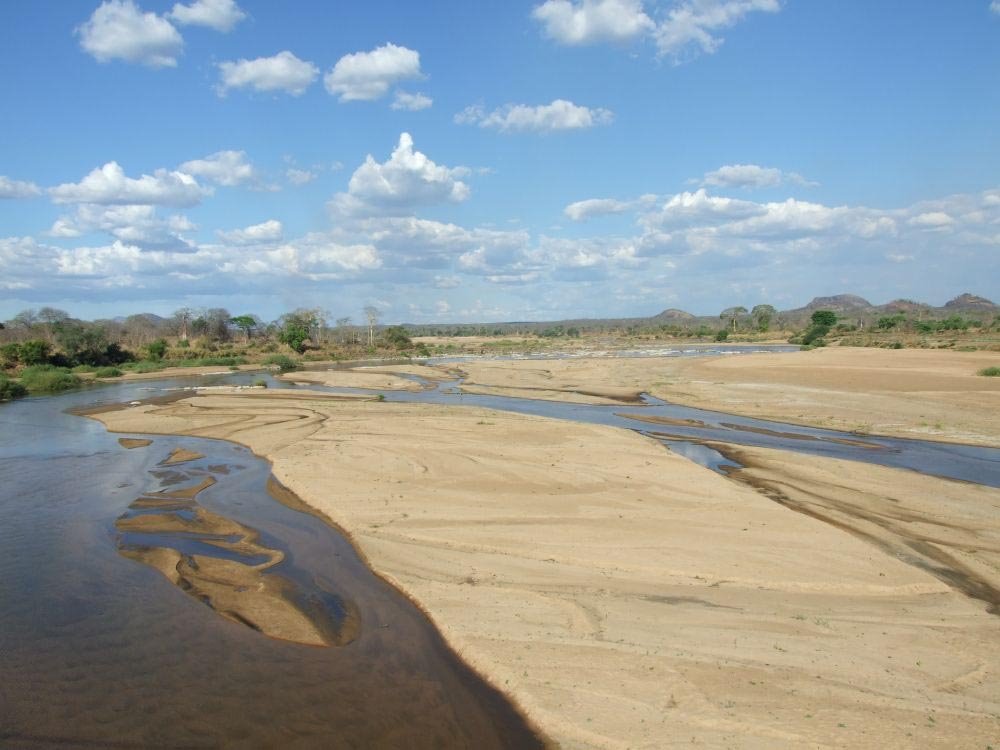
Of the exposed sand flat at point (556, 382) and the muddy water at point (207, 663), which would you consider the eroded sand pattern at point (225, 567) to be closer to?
the muddy water at point (207, 663)

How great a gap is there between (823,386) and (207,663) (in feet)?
132

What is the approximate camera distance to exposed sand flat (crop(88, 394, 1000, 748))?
695 centimetres

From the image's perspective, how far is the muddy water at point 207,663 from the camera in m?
7.32

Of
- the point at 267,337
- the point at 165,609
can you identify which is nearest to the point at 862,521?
the point at 165,609

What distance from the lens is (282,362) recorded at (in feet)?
230

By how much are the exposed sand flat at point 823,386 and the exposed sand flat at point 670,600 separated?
37.1 feet

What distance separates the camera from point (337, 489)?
55.5 ft

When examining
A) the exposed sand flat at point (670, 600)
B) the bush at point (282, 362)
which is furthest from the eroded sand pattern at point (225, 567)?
the bush at point (282, 362)

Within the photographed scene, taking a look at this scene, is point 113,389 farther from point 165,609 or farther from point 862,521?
point 862,521

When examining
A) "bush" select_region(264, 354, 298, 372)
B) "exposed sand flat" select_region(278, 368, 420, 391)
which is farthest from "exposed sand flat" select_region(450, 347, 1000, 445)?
"bush" select_region(264, 354, 298, 372)

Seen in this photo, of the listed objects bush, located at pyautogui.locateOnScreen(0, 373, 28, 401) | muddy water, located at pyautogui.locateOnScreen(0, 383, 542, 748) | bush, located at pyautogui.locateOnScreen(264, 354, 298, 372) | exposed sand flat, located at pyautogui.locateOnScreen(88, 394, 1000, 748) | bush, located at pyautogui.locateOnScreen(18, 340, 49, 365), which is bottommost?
Answer: muddy water, located at pyautogui.locateOnScreen(0, 383, 542, 748)

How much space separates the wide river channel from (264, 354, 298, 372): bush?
4949 cm

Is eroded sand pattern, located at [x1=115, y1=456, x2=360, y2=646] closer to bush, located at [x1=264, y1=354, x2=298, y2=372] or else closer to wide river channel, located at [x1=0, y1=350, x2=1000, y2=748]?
wide river channel, located at [x1=0, y1=350, x2=1000, y2=748]

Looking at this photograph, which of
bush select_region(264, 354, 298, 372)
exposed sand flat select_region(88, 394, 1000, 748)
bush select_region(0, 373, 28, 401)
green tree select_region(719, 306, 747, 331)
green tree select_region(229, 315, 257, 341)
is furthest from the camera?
green tree select_region(719, 306, 747, 331)
